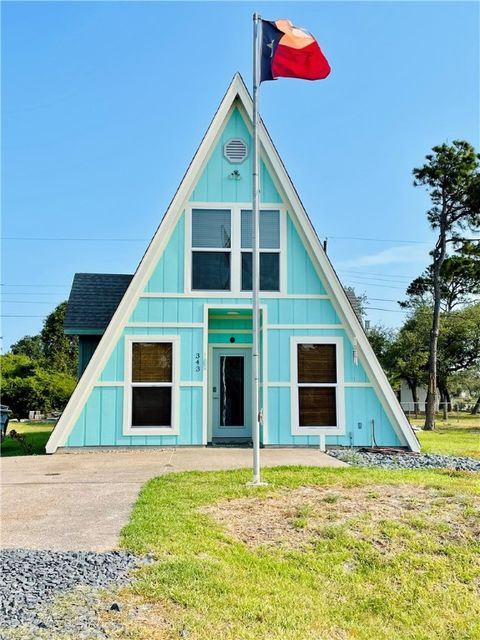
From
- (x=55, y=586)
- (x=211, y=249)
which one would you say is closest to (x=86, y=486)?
(x=55, y=586)

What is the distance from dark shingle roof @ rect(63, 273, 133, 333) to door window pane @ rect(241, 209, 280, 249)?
162 inches

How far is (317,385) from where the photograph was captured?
36.7 feet

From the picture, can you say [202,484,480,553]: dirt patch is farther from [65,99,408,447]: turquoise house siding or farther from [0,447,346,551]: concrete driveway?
[65,99,408,447]: turquoise house siding

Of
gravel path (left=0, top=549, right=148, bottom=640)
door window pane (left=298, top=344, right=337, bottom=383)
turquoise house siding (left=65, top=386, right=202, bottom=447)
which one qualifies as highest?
door window pane (left=298, top=344, right=337, bottom=383)

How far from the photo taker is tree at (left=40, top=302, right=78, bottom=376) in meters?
36.0

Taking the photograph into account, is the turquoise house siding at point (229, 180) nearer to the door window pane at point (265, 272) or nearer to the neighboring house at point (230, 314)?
the neighboring house at point (230, 314)

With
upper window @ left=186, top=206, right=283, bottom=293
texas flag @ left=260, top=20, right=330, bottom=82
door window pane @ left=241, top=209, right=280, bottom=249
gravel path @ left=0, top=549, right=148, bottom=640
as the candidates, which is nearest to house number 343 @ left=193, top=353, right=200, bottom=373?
upper window @ left=186, top=206, right=283, bottom=293

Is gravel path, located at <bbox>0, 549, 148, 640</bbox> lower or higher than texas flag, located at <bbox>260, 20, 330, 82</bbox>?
lower

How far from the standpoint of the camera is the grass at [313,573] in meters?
3.21

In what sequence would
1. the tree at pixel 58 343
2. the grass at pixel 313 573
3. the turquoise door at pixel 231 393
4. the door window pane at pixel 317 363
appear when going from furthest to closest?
the tree at pixel 58 343, the turquoise door at pixel 231 393, the door window pane at pixel 317 363, the grass at pixel 313 573

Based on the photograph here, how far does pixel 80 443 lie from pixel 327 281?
242 inches

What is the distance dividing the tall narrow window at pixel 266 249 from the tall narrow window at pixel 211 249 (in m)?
0.35

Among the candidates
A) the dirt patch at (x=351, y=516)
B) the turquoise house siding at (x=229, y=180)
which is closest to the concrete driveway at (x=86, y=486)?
the dirt patch at (x=351, y=516)

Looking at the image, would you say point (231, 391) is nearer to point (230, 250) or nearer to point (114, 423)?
point (114, 423)
